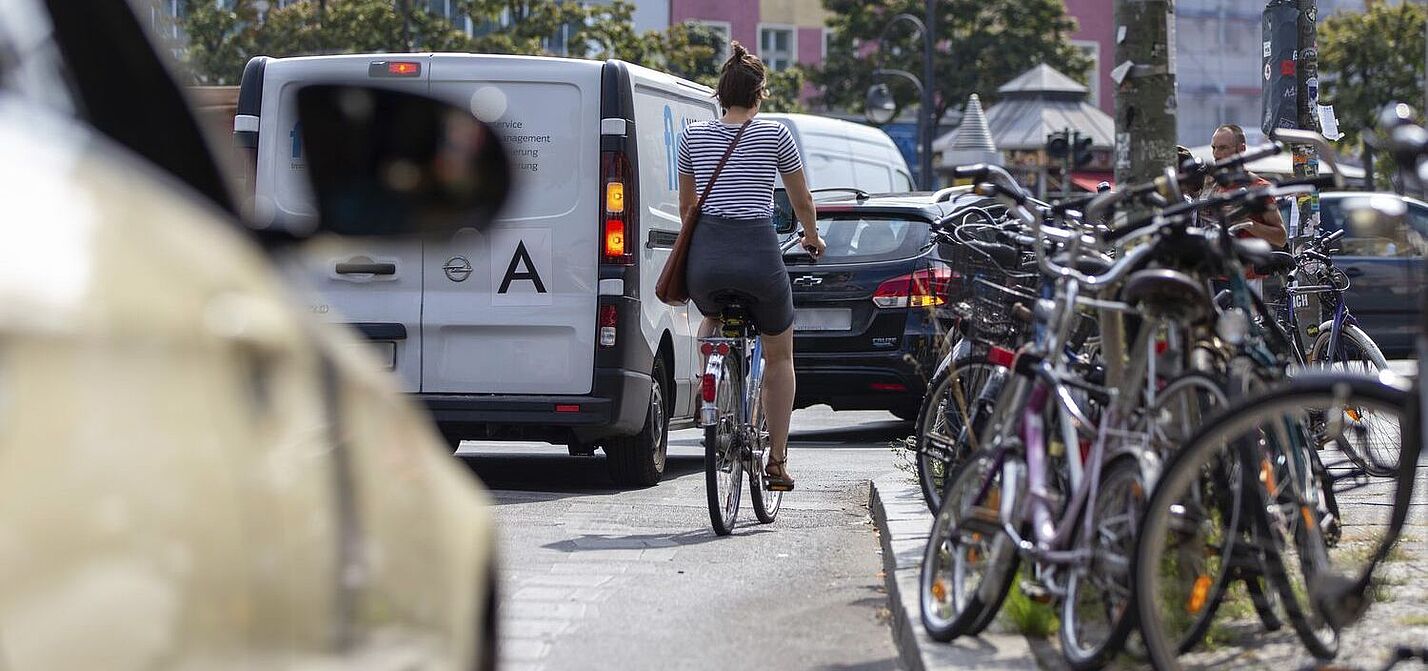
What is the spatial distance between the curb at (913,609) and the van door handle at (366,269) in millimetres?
2488

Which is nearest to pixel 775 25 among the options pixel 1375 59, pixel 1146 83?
pixel 1375 59

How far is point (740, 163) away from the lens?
8047mm

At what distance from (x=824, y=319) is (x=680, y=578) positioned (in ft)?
19.9

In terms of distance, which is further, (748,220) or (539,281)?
(539,281)

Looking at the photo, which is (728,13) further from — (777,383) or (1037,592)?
(1037,592)

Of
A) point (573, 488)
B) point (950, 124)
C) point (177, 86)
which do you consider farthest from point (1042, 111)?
point (177, 86)

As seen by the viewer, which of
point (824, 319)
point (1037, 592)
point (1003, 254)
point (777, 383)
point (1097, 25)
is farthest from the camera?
point (1097, 25)

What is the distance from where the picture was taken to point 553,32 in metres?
43.5

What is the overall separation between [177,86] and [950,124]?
62.6 metres

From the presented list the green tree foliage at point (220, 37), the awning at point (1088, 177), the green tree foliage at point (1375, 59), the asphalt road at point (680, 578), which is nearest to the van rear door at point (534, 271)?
the asphalt road at point (680, 578)

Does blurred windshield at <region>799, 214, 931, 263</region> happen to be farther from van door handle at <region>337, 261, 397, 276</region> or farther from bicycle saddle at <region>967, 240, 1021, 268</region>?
bicycle saddle at <region>967, 240, 1021, 268</region>

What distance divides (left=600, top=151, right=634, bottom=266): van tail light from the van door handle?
98cm

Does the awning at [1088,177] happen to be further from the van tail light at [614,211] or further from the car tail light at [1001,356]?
the car tail light at [1001,356]

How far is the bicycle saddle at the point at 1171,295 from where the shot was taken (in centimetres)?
433
